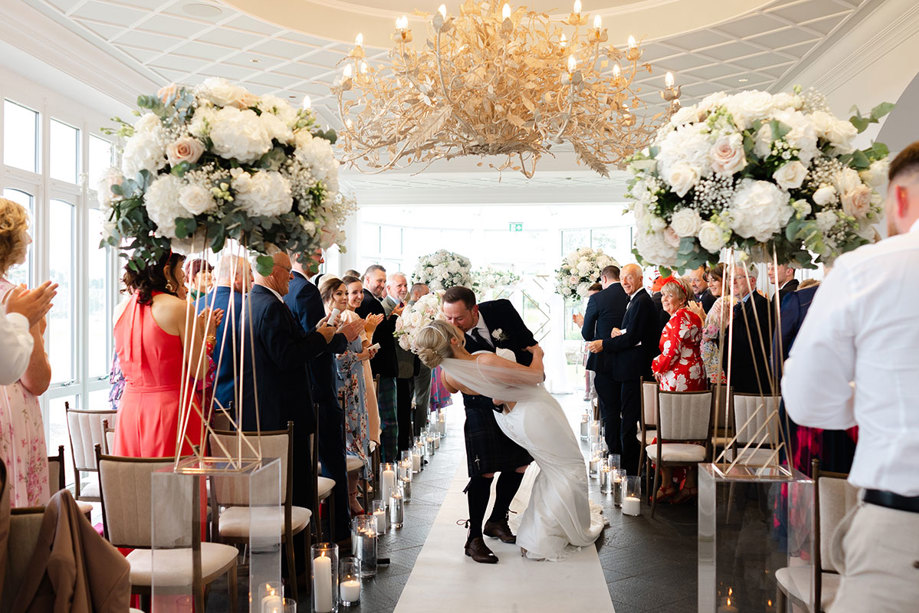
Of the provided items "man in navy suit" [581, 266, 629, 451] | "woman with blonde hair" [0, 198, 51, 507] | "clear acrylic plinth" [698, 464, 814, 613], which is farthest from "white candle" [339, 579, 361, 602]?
"man in navy suit" [581, 266, 629, 451]

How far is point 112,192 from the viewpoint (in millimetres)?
2799

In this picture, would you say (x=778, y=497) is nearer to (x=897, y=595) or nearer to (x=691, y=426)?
(x=897, y=595)

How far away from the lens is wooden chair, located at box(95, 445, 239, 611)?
2.92 metres

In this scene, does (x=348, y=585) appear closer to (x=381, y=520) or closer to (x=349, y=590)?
(x=349, y=590)

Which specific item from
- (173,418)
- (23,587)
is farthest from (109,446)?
→ (23,587)

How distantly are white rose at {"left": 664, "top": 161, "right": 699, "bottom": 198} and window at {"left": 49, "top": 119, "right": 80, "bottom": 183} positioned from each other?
21.5ft

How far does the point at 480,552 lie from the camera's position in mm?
5035

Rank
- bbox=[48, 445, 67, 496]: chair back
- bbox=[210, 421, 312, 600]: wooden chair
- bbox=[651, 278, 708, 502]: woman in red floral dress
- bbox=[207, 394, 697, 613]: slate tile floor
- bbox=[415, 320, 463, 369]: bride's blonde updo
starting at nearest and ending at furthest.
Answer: bbox=[210, 421, 312, 600]: wooden chair < bbox=[48, 445, 67, 496]: chair back < bbox=[207, 394, 697, 613]: slate tile floor < bbox=[415, 320, 463, 369]: bride's blonde updo < bbox=[651, 278, 708, 502]: woman in red floral dress

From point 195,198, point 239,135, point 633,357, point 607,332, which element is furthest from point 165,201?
point 607,332

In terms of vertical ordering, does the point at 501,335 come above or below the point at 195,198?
below

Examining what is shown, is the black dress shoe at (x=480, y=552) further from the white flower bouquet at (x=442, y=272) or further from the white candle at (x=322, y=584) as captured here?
the white flower bouquet at (x=442, y=272)

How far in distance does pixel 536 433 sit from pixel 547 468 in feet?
1.02

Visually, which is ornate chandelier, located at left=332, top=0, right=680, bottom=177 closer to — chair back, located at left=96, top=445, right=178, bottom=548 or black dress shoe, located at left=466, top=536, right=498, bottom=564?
chair back, located at left=96, top=445, right=178, bottom=548

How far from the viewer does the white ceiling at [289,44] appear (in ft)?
20.5
